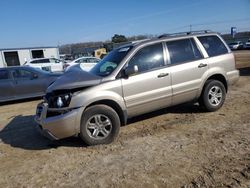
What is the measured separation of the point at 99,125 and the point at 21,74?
6695 millimetres

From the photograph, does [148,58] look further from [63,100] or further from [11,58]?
[11,58]

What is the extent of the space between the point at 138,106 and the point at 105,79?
89cm

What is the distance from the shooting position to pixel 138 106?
17.4ft

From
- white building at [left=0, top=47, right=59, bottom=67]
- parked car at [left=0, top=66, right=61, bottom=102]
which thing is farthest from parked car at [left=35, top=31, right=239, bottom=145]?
white building at [left=0, top=47, right=59, bottom=67]

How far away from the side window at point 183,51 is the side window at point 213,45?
11.5 inches

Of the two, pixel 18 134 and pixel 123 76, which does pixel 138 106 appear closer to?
pixel 123 76

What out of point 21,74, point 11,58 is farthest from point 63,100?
point 11,58

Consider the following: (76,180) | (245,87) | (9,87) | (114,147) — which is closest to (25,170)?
(76,180)

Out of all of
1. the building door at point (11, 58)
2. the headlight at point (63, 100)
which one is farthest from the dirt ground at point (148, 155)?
the building door at point (11, 58)

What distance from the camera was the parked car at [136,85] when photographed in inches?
186

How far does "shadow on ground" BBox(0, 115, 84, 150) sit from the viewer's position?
5229 millimetres

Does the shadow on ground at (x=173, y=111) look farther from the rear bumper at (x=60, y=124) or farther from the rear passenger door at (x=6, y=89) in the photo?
the rear passenger door at (x=6, y=89)

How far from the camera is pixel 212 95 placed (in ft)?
20.7

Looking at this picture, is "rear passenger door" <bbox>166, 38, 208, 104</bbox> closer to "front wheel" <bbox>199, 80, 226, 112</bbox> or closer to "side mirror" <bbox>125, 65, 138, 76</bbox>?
"front wheel" <bbox>199, 80, 226, 112</bbox>
